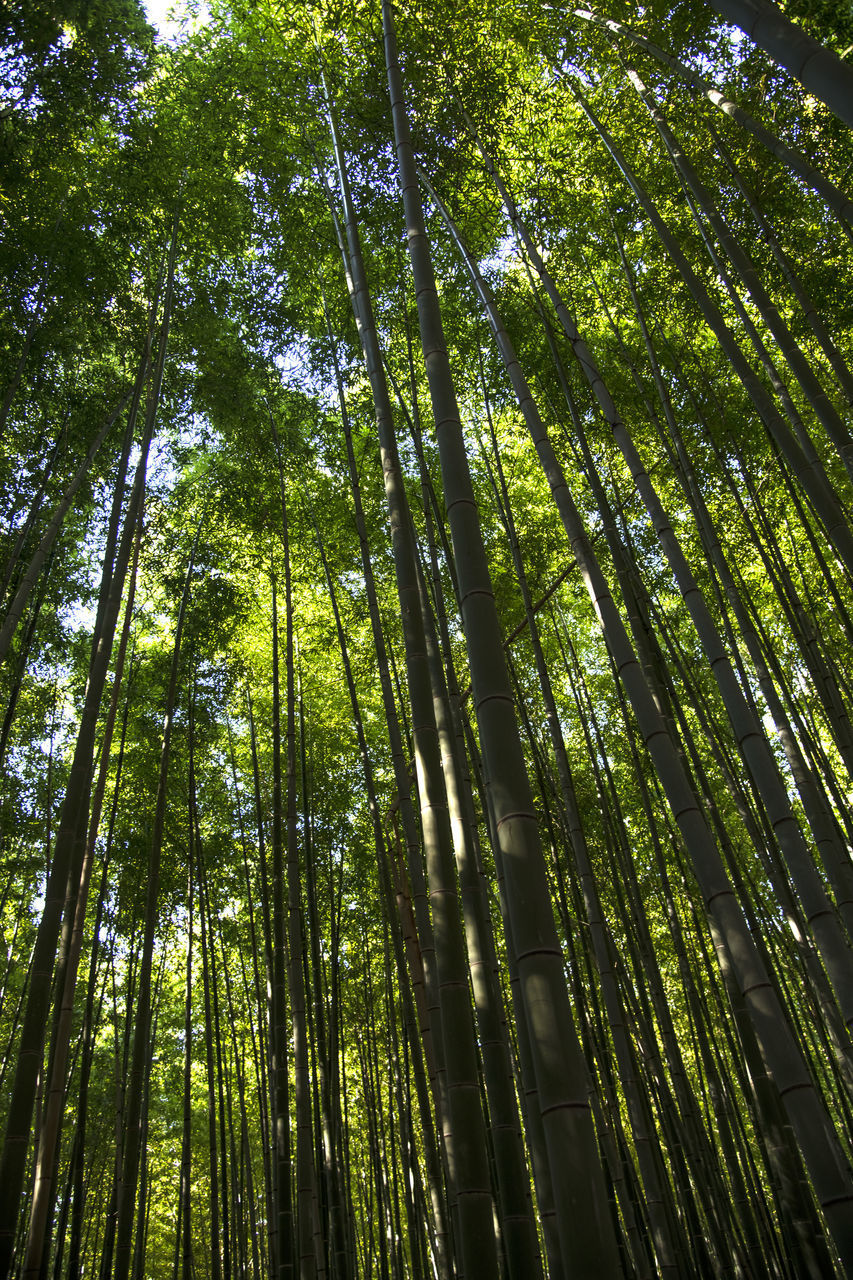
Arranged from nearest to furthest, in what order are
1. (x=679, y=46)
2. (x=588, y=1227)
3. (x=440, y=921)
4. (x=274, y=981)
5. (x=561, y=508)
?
(x=588, y=1227), (x=440, y=921), (x=561, y=508), (x=679, y=46), (x=274, y=981)

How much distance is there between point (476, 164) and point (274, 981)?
4.97 meters

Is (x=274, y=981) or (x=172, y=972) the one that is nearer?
(x=274, y=981)

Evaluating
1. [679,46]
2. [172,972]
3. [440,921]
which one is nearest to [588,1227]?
[440,921]

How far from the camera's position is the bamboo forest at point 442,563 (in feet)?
7.61

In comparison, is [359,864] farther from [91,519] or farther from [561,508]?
[561,508]

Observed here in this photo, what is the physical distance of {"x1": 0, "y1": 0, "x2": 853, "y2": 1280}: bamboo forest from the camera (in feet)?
7.61

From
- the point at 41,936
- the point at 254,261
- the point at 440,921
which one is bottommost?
the point at 440,921

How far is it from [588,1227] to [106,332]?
5365 millimetres

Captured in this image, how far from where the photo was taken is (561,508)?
115 inches

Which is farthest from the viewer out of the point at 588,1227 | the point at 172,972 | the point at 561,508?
the point at 172,972

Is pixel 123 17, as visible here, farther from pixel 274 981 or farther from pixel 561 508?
pixel 274 981

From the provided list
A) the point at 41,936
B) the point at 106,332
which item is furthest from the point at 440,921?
the point at 106,332

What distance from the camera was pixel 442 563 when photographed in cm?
667

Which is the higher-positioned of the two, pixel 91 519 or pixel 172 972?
pixel 91 519
